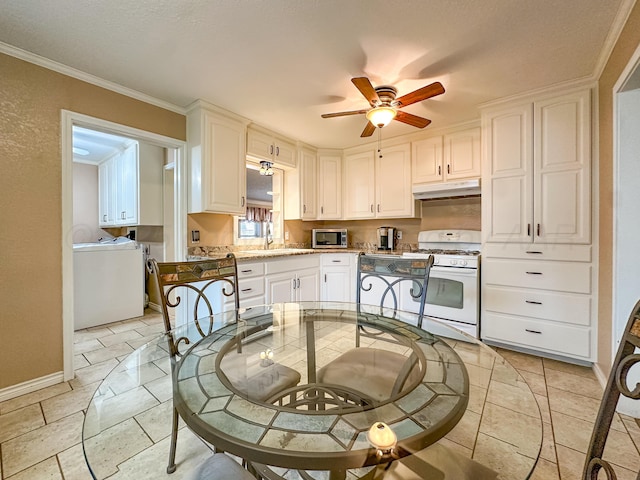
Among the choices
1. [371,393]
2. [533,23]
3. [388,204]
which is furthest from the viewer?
[388,204]

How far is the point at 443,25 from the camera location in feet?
5.34

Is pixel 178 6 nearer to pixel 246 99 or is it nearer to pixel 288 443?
pixel 246 99

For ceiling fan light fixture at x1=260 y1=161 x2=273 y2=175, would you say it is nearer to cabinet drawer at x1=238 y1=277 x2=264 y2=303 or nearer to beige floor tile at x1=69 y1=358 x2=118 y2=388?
cabinet drawer at x1=238 y1=277 x2=264 y2=303

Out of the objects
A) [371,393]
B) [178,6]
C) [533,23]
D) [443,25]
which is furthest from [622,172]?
[178,6]

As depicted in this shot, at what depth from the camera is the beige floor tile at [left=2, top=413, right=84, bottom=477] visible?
4.41 feet

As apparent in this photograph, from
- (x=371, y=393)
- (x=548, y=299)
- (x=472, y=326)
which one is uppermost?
(x=548, y=299)

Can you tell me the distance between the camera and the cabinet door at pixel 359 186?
3760 millimetres

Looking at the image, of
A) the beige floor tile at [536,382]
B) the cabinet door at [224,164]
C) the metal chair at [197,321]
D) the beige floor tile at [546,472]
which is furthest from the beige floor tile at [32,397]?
the beige floor tile at [536,382]

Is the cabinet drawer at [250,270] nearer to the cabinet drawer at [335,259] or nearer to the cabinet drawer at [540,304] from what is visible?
the cabinet drawer at [335,259]

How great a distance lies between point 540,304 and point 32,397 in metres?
3.94

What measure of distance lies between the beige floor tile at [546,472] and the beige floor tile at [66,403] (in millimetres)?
2546

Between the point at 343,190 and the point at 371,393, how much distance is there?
10.3 ft

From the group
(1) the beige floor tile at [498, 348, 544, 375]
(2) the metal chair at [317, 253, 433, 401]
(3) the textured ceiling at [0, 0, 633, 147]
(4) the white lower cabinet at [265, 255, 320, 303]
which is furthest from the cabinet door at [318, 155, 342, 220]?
(1) the beige floor tile at [498, 348, 544, 375]

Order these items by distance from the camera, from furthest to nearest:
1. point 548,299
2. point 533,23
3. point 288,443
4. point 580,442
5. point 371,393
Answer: point 548,299
point 533,23
point 580,442
point 371,393
point 288,443
